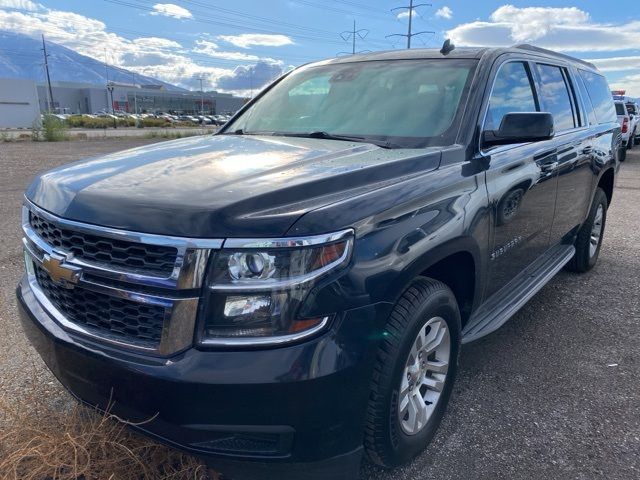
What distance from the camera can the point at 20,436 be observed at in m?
2.26

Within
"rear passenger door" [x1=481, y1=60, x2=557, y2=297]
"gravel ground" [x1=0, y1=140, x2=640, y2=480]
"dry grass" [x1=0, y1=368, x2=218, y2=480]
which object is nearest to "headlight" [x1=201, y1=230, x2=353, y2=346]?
"dry grass" [x1=0, y1=368, x2=218, y2=480]

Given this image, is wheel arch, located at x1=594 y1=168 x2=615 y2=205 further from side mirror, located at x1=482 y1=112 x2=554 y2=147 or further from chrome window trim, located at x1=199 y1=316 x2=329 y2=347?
chrome window trim, located at x1=199 y1=316 x2=329 y2=347

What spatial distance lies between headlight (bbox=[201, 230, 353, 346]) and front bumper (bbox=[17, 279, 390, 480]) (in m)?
0.06

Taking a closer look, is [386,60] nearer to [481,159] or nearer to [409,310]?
[481,159]

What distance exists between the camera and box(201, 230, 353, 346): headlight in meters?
1.77

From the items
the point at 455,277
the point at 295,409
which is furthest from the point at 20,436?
the point at 455,277

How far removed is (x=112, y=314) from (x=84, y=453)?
2.15 feet

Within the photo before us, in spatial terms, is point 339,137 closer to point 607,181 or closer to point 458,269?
point 458,269

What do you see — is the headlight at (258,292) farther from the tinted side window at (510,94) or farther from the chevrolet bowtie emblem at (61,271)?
the tinted side window at (510,94)

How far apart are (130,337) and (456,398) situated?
6.49ft

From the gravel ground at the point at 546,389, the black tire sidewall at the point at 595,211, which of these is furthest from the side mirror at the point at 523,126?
the black tire sidewall at the point at 595,211

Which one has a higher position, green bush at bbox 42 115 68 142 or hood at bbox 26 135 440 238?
hood at bbox 26 135 440 238

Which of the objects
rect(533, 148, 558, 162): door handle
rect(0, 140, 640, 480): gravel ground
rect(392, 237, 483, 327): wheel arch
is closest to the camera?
rect(392, 237, 483, 327): wheel arch

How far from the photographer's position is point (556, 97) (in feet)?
13.5
